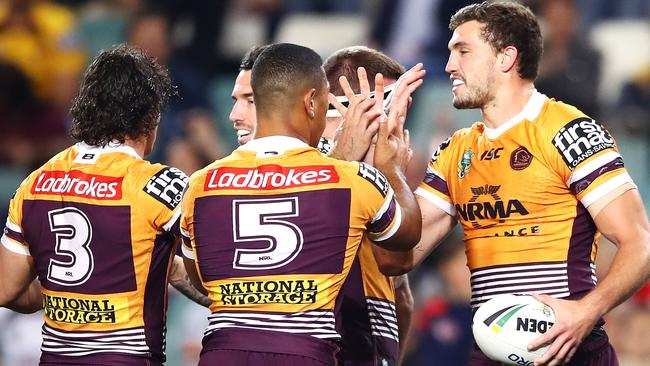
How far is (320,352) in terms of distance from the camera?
4.62m

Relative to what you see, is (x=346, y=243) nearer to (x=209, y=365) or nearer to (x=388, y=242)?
(x=388, y=242)

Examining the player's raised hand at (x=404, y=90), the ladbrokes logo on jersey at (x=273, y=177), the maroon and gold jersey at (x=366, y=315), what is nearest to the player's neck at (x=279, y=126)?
the ladbrokes logo on jersey at (x=273, y=177)

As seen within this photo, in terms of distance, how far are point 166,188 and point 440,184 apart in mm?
1502

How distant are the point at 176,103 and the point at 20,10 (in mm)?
2002

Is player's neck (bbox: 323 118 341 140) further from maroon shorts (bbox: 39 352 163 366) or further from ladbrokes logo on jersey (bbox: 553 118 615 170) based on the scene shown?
maroon shorts (bbox: 39 352 163 366)

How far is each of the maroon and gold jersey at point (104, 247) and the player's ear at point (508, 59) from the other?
171 cm

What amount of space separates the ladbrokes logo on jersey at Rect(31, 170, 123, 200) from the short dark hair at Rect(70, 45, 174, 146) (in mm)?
214

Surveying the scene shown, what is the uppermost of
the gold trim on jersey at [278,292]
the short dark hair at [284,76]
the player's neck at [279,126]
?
the short dark hair at [284,76]

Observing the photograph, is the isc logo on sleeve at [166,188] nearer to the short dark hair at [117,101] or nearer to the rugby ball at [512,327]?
the short dark hair at [117,101]

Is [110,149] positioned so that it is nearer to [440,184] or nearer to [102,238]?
[102,238]

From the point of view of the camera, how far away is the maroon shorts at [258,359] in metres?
4.56

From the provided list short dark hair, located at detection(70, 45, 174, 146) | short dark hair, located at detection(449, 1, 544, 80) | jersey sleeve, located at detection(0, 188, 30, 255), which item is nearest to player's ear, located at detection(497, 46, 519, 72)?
short dark hair, located at detection(449, 1, 544, 80)

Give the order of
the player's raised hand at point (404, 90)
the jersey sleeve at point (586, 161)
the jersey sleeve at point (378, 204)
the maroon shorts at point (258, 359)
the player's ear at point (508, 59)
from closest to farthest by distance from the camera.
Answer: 1. the maroon shorts at point (258, 359)
2. the jersey sleeve at point (378, 204)
3. the jersey sleeve at point (586, 161)
4. the player's raised hand at point (404, 90)
5. the player's ear at point (508, 59)

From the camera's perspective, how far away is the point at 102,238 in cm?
493
